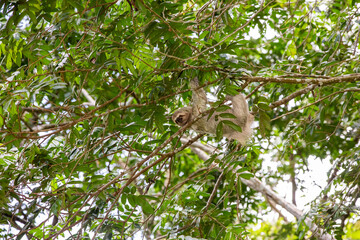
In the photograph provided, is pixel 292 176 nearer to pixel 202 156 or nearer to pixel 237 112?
pixel 202 156

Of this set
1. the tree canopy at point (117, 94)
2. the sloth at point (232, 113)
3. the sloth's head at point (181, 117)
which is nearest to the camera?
the tree canopy at point (117, 94)

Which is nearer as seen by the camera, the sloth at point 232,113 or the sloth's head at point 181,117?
the sloth at point 232,113

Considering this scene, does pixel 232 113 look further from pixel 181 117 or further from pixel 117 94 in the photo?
pixel 117 94

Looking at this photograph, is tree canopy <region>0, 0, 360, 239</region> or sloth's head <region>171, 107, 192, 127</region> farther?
sloth's head <region>171, 107, 192, 127</region>

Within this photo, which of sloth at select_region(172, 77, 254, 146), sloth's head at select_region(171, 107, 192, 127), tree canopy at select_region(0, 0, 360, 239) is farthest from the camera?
sloth's head at select_region(171, 107, 192, 127)

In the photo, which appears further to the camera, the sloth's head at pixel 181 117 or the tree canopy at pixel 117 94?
the sloth's head at pixel 181 117

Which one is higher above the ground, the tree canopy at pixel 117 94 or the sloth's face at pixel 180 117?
the sloth's face at pixel 180 117

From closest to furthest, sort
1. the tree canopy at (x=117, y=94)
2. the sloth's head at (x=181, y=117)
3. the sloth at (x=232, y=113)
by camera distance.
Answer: the tree canopy at (x=117, y=94) < the sloth at (x=232, y=113) < the sloth's head at (x=181, y=117)

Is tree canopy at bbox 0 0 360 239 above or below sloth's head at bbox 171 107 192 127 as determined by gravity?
below

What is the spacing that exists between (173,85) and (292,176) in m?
3.88

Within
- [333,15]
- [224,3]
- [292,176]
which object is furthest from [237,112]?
[292,176]

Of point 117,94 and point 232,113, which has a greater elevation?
point 232,113

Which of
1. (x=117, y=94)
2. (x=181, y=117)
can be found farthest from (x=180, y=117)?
(x=117, y=94)

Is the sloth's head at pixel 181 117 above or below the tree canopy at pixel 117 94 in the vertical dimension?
above
